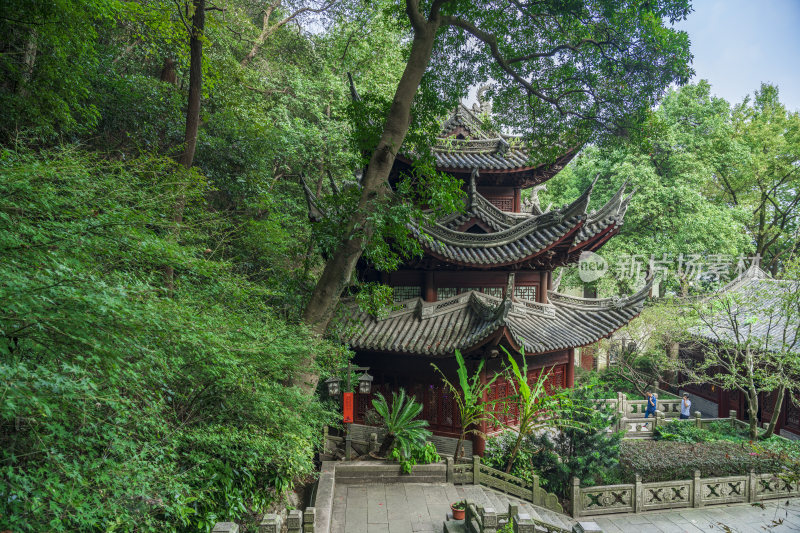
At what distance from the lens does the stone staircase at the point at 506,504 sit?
760 centimetres

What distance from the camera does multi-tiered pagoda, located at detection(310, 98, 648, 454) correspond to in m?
9.23

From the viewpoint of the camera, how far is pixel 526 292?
1108 centimetres

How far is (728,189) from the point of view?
72.6 feet

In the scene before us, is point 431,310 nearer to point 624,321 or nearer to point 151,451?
point 624,321

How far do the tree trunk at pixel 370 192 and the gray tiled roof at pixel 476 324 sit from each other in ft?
4.99

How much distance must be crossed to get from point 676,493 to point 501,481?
12.6ft

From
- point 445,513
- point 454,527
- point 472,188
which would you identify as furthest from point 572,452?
point 472,188

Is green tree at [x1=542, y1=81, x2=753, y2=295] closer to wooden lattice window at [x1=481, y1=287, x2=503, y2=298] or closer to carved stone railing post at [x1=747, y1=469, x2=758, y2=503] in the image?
wooden lattice window at [x1=481, y1=287, x2=503, y2=298]

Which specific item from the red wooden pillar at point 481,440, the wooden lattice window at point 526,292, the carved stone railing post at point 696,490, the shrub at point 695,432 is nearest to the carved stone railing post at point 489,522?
the red wooden pillar at point 481,440

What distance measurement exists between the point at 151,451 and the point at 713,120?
77.3 feet

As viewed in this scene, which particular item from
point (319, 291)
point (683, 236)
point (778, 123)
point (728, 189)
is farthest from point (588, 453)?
point (778, 123)

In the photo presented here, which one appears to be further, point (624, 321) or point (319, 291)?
point (624, 321)

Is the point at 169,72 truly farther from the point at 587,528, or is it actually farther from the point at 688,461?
the point at 688,461

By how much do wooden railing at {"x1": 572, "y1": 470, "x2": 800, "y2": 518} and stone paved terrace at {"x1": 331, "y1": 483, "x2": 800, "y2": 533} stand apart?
152 millimetres
